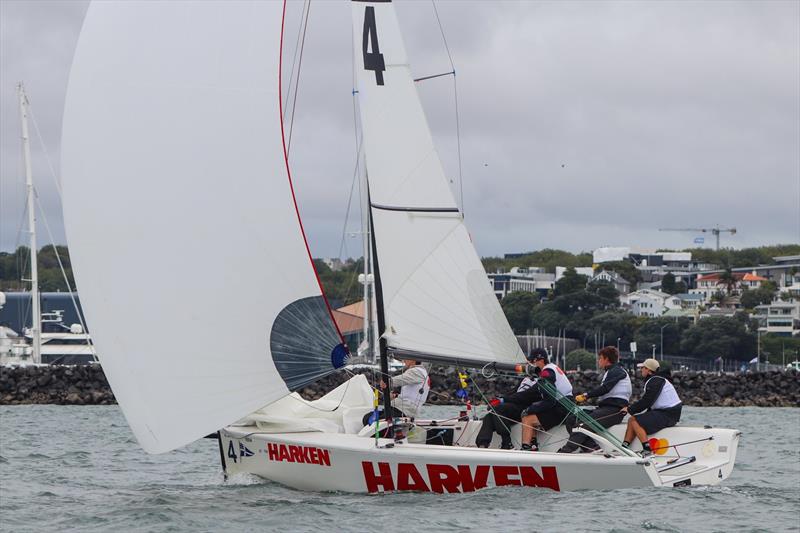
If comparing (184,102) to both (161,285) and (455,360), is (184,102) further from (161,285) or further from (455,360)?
(455,360)

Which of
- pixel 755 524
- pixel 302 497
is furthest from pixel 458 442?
pixel 755 524

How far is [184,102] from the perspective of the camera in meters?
10.5

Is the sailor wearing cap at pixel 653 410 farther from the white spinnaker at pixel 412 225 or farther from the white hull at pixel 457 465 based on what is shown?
the white spinnaker at pixel 412 225

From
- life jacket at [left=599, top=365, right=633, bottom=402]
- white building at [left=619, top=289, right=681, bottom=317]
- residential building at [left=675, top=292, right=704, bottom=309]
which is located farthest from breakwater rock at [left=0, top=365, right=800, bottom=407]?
residential building at [left=675, top=292, right=704, bottom=309]

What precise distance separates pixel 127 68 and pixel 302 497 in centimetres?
378

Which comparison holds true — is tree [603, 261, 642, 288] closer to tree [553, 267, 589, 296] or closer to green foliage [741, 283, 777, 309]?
green foliage [741, 283, 777, 309]

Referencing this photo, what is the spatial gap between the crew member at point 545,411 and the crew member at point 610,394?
23 centimetres

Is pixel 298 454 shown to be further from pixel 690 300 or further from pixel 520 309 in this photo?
pixel 690 300

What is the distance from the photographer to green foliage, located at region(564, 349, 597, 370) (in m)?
66.6

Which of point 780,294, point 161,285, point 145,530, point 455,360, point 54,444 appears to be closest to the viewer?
point 145,530

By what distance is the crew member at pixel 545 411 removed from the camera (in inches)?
439

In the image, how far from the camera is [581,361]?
220ft

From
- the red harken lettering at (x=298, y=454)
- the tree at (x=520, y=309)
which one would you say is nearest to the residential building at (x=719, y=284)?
the tree at (x=520, y=309)

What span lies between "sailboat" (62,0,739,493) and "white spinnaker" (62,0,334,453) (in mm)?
11
